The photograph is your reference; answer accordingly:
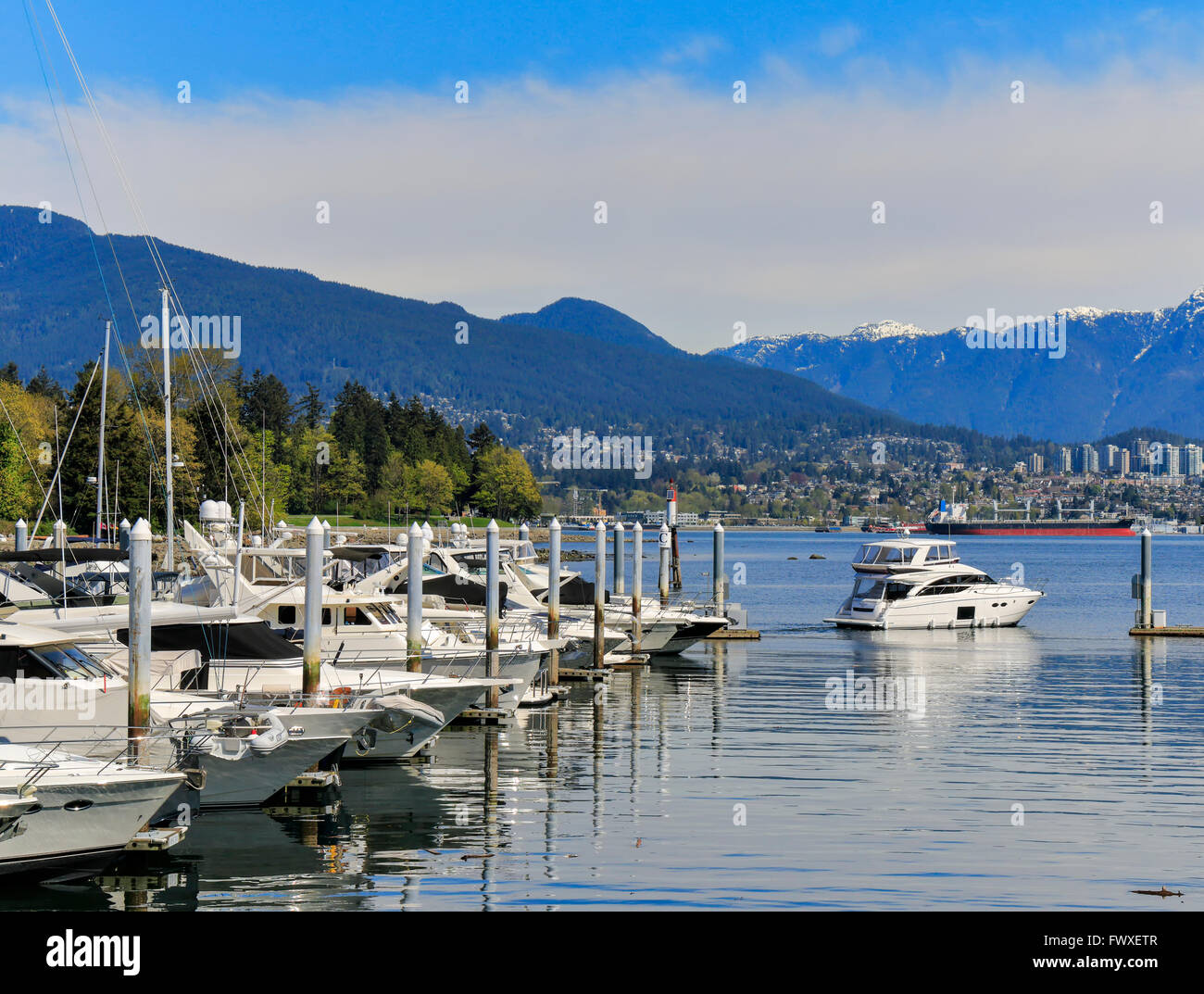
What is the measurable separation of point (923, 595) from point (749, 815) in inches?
1457

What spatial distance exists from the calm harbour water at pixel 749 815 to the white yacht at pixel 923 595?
1744cm

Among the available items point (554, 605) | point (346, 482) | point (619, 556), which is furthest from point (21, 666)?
point (346, 482)

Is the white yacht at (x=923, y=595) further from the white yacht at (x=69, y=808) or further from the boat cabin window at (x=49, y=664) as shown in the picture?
the white yacht at (x=69, y=808)

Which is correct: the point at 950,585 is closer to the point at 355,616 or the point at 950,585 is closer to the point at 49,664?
the point at 355,616

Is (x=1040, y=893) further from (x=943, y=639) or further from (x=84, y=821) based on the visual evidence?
(x=943, y=639)

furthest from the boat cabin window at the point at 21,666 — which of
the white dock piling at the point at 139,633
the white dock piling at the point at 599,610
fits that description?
the white dock piling at the point at 599,610

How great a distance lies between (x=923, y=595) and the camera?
54.8 m

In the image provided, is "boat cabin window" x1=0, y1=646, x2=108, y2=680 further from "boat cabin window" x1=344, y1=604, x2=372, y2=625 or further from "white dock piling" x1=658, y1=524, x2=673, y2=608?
"white dock piling" x1=658, y1=524, x2=673, y2=608

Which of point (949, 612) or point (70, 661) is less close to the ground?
point (70, 661)

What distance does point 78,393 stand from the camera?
3167 inches

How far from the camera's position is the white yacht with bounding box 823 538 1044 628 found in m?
54.4

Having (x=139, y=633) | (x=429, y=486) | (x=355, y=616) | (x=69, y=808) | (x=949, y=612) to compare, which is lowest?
(x=949, y=612)

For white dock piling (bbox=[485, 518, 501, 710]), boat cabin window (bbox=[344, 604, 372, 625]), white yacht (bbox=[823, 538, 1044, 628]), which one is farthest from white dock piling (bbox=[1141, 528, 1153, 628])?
boat cabin window (bbox=[344, 604, 372, 625])

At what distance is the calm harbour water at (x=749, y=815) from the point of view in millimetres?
15227
